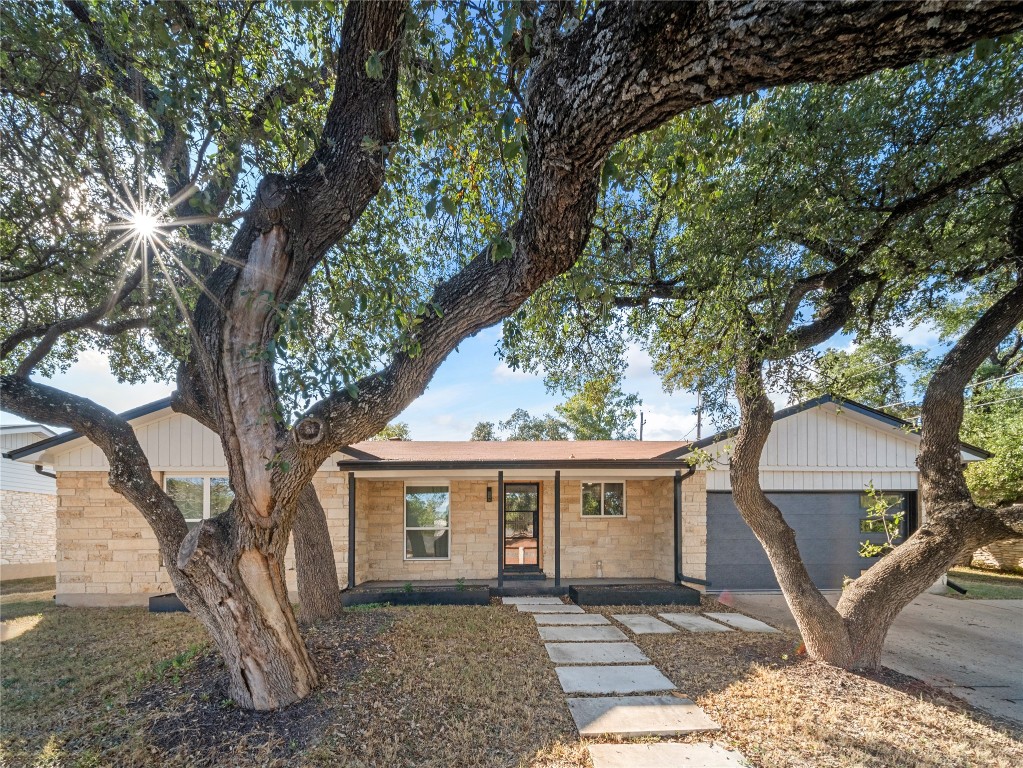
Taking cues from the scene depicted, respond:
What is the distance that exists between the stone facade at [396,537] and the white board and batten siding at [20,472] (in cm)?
661

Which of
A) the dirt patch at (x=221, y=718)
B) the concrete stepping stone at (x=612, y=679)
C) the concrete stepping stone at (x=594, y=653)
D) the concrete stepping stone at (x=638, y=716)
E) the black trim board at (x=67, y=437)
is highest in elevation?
the black trim board at (x=67, y=437)

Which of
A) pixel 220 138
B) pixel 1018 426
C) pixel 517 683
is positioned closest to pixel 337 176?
pixel 220 138

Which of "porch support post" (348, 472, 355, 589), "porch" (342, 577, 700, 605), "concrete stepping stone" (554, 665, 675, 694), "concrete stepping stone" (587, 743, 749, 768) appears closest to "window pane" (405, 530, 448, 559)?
"porch" (342, 577, 700, 605)

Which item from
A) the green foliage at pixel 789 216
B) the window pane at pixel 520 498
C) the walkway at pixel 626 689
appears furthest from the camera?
the window pane at pixel 520 498

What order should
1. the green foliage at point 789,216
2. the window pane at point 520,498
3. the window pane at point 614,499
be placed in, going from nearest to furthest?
the green foliage at point 789,216 → the window pane at point 614,499 → the window pane at point 520,498

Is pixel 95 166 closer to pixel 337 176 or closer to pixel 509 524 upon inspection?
pixel 337 176

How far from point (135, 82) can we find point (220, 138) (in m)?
1.14

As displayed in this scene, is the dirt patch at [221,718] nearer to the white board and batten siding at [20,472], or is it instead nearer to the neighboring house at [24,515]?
the neighboring house at [24,515]

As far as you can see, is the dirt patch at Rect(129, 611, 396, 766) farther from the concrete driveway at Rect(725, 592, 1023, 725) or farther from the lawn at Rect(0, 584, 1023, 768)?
the concrete driveway at Rect(725, 592, 1023, 725)

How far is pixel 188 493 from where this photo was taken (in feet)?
27.9

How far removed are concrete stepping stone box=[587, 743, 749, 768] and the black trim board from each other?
27.3 feet

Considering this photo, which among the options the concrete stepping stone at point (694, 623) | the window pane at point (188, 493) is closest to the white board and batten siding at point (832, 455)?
the concrete stepping stone at point (694, 623)

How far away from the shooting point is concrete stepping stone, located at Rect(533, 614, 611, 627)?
656 cm

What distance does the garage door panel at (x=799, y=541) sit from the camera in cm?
889
